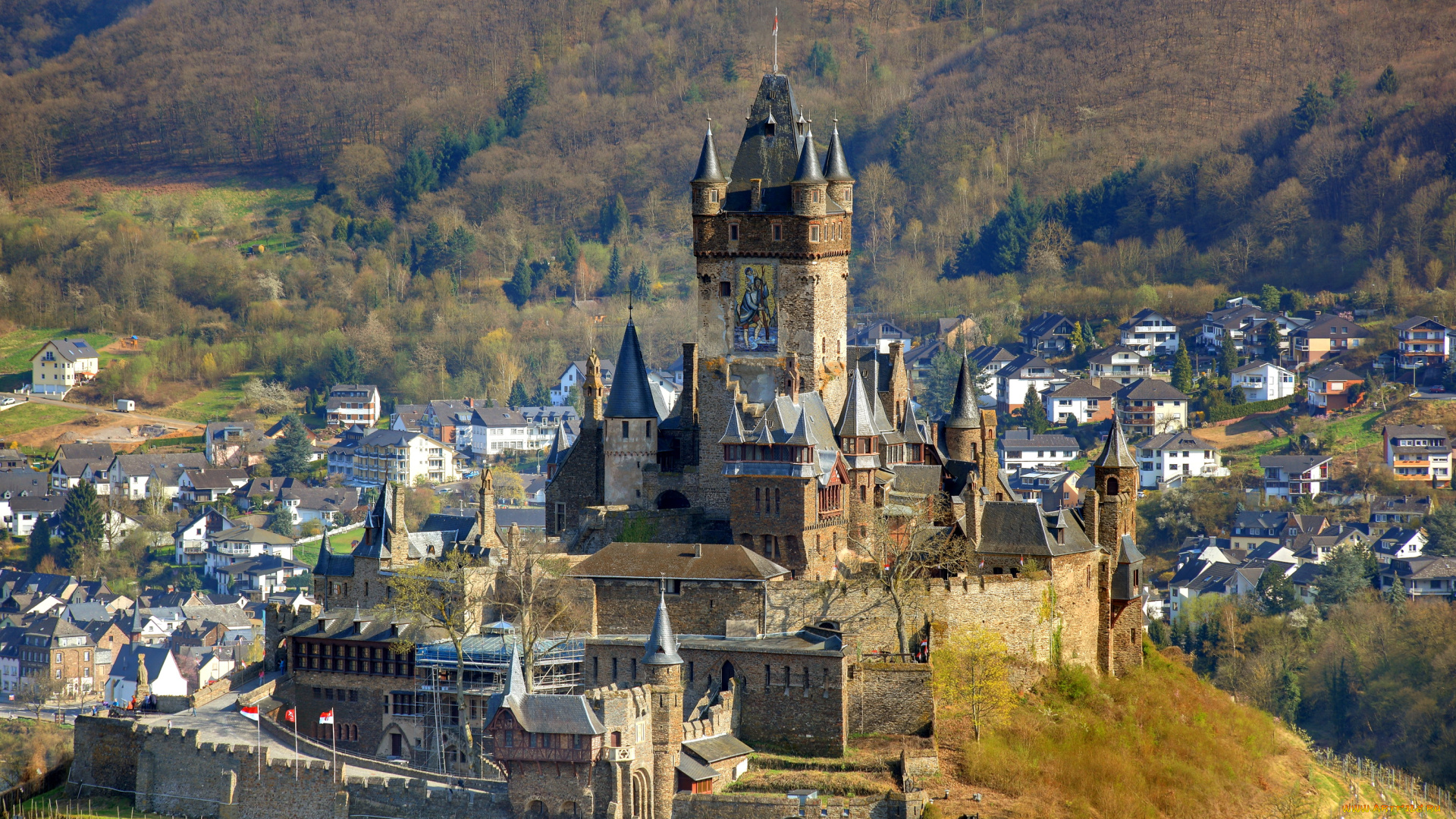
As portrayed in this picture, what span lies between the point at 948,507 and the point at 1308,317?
365 feet

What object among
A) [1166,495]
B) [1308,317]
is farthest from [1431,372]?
[1166,495]

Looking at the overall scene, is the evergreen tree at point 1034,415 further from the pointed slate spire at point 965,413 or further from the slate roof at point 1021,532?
the slate roof at point 1021,532

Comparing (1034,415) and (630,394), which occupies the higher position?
(630,394)

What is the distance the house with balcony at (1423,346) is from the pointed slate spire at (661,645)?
117 meters

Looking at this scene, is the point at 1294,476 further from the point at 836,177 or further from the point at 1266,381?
the point at 836,177

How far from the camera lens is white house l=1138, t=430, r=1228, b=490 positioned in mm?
158625

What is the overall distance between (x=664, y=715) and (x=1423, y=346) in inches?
4768

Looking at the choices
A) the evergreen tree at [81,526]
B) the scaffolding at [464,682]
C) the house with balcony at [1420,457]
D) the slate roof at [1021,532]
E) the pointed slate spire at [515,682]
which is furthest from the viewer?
the evergreen tree at [81,526]

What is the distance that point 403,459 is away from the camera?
611 ft

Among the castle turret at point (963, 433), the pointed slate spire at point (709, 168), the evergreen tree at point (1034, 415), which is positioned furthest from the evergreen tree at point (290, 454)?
the castle turret at point (963, 433)

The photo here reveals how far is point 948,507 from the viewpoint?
82.5 metres

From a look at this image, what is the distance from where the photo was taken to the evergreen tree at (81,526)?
545ft

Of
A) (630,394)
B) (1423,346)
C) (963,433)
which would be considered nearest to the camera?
(630,394)

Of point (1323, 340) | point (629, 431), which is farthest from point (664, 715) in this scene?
point (1323, 340)
